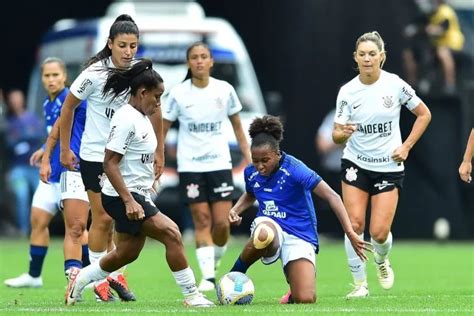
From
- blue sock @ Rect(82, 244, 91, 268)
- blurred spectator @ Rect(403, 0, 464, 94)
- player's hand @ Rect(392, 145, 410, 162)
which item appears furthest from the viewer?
blurred spectator @ Rect(403, 0, 464, 94)

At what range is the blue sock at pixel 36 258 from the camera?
14883mm

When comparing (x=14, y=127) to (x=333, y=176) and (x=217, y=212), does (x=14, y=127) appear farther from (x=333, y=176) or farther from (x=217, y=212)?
(x=217, y=212)

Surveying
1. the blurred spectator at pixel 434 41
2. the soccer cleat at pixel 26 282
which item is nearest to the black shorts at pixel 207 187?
the soccer cleat at pixel 26 282

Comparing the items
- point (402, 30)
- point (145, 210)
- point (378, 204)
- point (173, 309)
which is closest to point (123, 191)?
point (145, 210)

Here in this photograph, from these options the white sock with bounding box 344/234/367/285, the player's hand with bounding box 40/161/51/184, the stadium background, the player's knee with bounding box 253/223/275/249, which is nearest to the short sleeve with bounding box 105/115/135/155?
the player's knee with bounding box 253/223/275/249

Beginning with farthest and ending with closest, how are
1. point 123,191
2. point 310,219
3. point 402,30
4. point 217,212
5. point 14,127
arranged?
point 14,127
point 402,30
point 217,212
point 310,219
point 123,191

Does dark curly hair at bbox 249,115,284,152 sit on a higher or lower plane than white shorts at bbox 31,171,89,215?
higher

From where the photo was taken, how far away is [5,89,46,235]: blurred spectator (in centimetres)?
2372

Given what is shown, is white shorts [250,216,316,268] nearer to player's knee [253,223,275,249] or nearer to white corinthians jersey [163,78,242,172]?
player's knee [253,223,275,249]

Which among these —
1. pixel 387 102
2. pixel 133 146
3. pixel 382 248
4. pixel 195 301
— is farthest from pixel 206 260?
pixel 133 146

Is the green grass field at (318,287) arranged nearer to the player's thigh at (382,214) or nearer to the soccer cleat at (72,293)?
the soccer cleat at (72,293)

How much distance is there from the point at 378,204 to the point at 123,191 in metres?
3.11

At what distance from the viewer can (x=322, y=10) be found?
22938 mm

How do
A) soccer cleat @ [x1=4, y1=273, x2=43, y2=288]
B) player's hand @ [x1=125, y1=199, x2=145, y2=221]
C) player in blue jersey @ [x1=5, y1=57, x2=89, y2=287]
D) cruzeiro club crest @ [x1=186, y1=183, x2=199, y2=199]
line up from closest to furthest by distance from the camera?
player's hand @ [x1=125, y1=199, x2=145, y2=221], player in blue jersey @ [x1=5, y1=57, x2=89, y2=287], soccer cleat @ [x1=4, y1=273, x2=43, y2=288], cruzeiro club crest @ [x1=186, y1=183, x2=199, y2=199]
